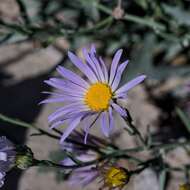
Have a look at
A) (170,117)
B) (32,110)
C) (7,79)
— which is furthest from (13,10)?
(170,117)

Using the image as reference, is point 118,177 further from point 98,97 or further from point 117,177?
point 98,97

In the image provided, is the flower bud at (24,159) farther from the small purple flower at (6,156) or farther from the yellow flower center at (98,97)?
the yellow flower center at (98,97)

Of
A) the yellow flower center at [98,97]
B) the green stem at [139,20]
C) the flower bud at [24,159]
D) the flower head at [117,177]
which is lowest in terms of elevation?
the flower head at [117,177]

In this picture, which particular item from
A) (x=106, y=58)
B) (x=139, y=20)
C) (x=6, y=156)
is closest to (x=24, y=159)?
(x=6, y=156)

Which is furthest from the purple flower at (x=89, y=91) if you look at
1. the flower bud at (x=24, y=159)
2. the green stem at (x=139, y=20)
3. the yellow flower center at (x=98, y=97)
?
the green stem at (x=139, y=20)

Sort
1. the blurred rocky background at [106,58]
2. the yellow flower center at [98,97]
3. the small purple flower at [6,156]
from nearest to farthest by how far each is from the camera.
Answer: the small purple flower at [6,156] < the yellow flower center at [98,97] < the blurred rocky background at [106,58]

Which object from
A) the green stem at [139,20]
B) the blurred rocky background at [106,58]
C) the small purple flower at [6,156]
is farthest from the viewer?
the blurred rocky background at [106,58]

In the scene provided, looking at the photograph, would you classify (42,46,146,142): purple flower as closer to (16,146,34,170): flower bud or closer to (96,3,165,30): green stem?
(16,146,34,170): flower bud
